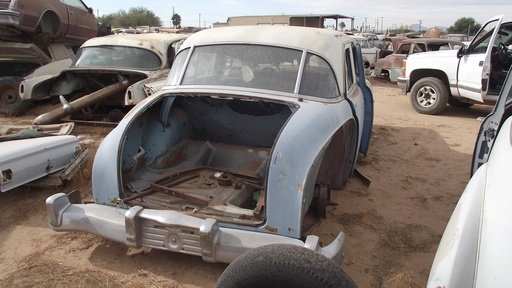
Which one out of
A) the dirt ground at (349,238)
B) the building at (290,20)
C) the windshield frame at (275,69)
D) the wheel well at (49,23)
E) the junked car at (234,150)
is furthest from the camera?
the building at (290,20)

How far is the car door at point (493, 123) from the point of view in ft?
10.5

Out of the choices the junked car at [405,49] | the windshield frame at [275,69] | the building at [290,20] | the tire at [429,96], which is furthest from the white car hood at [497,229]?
the building at [290,20]

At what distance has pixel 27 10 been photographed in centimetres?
900

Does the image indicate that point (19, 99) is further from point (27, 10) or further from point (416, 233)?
point (416, 233)

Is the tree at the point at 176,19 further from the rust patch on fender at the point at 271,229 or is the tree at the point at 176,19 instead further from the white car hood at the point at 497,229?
the white car hood at the point at 497,229

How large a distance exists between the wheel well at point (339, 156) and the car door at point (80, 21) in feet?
30.1

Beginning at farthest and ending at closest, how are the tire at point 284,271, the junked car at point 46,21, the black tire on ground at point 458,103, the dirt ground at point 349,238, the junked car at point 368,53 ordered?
the junked car at point 368,53
the black tire on ground at point 458,103
the junked car at point 46,21
the dirt ground at point 349,238
the tire at point 284,271

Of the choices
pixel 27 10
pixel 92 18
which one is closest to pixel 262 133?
pixel 27 10

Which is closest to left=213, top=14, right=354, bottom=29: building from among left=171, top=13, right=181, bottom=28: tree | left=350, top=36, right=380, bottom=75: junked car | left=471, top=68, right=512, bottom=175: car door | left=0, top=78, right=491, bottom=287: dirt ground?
left=350, top=36, right=380, bottom=75: junked car

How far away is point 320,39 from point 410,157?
2876 mm

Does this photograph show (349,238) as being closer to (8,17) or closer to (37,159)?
(37,159)

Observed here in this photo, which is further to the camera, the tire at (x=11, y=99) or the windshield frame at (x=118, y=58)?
the tire at (x=11, y=99)

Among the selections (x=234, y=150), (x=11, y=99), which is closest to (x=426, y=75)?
(x=234, y=150)

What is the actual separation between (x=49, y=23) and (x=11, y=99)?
7.84 ft
